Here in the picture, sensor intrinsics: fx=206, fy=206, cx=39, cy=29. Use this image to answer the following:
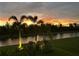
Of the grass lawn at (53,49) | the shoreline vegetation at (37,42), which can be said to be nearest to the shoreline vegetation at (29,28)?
the shoreline vegetation at (37,42)

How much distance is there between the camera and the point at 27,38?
2102 millimetres

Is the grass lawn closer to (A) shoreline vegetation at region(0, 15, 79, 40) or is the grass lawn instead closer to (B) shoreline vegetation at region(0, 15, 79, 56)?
(B) shoreline vegetation at region(0, 15, 79, 56)

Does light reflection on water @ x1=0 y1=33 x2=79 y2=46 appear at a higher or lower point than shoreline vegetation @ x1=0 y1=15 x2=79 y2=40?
lower

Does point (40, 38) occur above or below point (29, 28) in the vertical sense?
below

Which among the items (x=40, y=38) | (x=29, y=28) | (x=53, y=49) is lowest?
(x=53, y=49)

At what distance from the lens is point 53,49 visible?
2117 millimetres

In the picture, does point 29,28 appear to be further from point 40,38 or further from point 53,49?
point 53,49

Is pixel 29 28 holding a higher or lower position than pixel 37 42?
higher

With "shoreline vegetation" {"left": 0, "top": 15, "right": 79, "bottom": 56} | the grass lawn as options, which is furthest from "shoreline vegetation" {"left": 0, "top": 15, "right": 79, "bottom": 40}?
the grass lawn

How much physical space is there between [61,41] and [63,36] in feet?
0.18

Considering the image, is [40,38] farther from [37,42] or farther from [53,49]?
[53,49]

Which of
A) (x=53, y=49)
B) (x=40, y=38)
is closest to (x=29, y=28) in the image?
(x=40, y=38)

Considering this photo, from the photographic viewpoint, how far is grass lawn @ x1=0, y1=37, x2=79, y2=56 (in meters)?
2.11

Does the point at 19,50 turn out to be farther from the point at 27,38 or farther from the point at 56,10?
the point at 56,10
